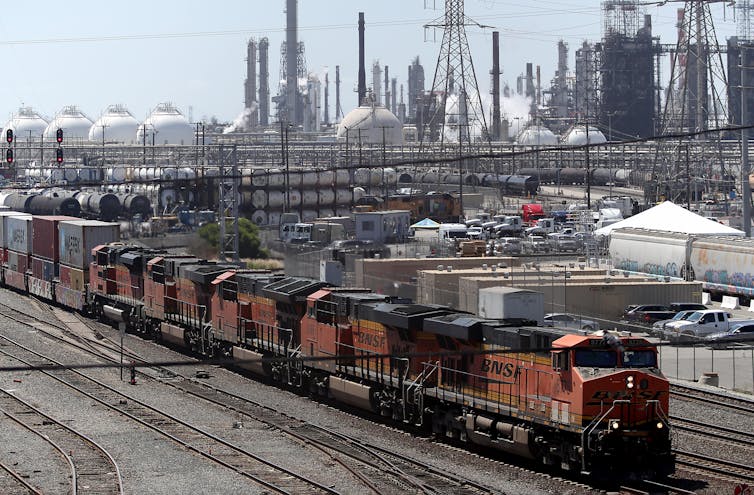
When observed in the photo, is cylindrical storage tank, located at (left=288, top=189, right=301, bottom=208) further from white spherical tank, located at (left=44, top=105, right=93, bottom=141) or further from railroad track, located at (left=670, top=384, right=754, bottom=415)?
white spherical tank, located at (left=44, top=105, right=93, bottom=141)

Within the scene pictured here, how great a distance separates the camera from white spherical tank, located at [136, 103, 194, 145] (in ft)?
491

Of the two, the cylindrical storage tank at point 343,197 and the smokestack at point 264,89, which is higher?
the smokestack at point 264,89

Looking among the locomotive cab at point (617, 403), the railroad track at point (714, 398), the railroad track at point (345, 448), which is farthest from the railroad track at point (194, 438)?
the railroad track at point (714, 398)

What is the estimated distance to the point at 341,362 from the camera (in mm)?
22781

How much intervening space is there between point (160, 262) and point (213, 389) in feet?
25.8

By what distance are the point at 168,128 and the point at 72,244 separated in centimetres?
11362

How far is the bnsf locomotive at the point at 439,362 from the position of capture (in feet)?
52.0

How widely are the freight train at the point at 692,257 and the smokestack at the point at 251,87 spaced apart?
468 feet

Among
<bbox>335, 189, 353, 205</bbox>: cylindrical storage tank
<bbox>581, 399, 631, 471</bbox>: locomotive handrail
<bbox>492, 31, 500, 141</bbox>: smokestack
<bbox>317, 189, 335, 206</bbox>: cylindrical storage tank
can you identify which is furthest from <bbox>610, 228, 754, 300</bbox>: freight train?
<bbox>492, 31, 500, 141</bbox>: smokestack

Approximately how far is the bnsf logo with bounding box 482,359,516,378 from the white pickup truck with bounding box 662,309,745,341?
53.4ft

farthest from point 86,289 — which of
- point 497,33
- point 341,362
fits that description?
point 497,33

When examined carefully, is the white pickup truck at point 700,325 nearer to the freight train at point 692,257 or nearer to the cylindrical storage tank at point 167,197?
the freight train at point 692,257

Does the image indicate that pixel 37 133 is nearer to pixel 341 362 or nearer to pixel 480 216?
pixel 480 216

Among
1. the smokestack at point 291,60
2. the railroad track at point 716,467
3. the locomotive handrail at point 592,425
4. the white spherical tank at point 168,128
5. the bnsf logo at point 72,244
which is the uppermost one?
the smokestack at point 291,60
